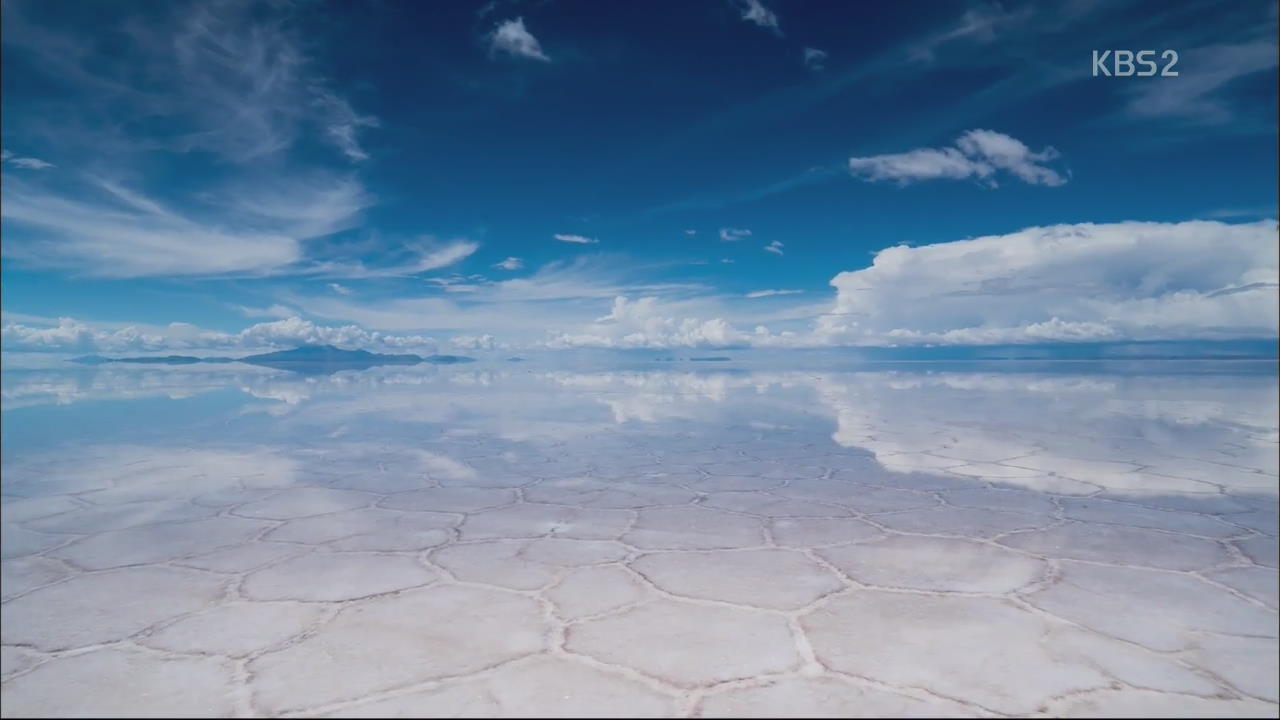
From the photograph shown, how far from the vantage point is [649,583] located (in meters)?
3.09

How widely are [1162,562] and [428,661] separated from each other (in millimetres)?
3783

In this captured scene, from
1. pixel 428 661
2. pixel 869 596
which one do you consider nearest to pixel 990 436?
pixel 869 596

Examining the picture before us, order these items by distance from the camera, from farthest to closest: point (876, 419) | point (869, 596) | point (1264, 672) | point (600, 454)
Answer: point (876, 419)
point (600, 454)
point (869, 596)
point (1264, 672)

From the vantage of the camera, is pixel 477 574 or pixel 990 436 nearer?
pixel 477 574

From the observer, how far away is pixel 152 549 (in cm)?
381

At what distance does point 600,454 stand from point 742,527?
329 cm

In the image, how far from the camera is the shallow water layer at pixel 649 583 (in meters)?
2.13

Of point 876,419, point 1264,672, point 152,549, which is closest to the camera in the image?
point 1264,672

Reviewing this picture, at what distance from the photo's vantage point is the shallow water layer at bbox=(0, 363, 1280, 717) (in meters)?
2.13

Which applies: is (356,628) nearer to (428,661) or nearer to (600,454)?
(428,661)

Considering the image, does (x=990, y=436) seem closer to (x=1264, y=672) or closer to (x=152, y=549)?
(x=1264, y=672)

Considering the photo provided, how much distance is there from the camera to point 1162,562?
3.35 metres

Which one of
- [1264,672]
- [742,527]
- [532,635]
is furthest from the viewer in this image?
[742,527]

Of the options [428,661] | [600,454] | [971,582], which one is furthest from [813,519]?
[600,454]
